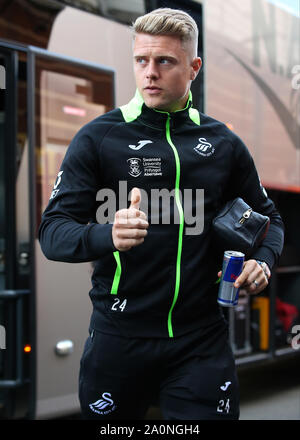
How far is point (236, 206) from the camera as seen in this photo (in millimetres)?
2062

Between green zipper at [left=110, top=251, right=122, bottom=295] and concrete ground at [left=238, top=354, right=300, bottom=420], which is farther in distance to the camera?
concrete ground at [left=238, top=354, right=300, bottom=420]

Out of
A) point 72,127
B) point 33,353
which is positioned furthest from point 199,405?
point 72,127

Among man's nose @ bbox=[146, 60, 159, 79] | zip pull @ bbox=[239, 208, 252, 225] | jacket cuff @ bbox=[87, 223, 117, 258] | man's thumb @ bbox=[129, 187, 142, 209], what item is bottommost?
jacket cuff @ bbox=[87, 223, 117, 258]

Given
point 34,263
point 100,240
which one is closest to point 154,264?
point 100,240

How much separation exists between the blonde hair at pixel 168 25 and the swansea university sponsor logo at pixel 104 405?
1176mm

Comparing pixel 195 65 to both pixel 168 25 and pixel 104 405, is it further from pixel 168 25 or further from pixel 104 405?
pixel 104 405

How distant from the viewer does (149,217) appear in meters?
1.97

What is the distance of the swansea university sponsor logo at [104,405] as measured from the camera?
197 cm

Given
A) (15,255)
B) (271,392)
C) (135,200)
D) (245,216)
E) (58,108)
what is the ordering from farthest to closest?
(271,392) < (58,108) < (15,255) < (245,216) < (135,200)

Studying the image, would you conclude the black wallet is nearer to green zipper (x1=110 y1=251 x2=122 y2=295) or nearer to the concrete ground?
green zipper (x1=110 y1=251 x2=122 y2=295)

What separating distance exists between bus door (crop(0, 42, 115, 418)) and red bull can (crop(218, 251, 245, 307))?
1.85 metres

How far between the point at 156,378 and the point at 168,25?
A: 3.73 feet

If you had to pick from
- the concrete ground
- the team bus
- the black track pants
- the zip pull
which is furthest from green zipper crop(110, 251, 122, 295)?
the concrete ground

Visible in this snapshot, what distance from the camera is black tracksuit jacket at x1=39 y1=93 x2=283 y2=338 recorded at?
1.96 m
